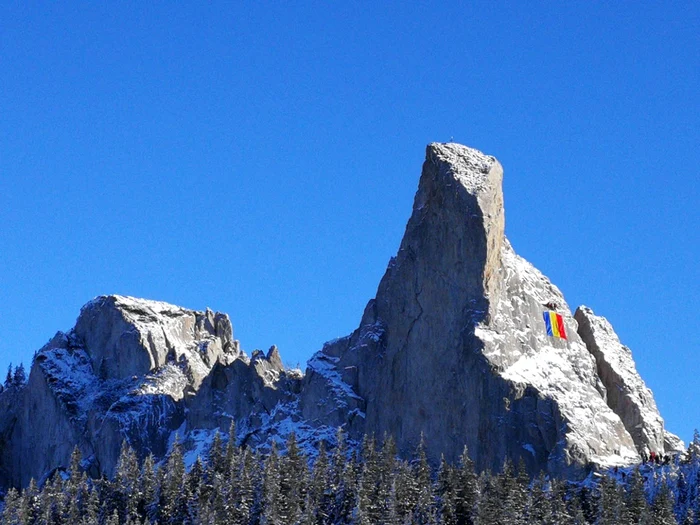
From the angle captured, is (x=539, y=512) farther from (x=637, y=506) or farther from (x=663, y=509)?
(x=663, y=509)

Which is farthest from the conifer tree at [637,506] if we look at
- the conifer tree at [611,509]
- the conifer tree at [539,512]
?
the conifer tree at [539,512]

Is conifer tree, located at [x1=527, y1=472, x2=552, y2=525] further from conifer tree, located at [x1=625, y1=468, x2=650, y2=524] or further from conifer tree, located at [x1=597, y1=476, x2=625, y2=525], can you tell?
conifer tree, located at [x1=625, y1=468, x2=650, y2=524]

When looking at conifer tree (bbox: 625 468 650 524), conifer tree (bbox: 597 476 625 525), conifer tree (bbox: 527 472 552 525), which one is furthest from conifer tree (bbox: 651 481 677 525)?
conifer tree (bbox: 527 472 552 525)

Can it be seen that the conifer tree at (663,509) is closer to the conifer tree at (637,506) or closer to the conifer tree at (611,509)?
the conifer tree at (637,506)

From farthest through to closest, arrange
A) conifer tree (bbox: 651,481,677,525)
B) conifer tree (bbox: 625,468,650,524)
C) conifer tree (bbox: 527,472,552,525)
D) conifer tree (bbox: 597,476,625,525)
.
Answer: conifer tree (bbox: 527,472,552,525), conifer tree (bbox: 625,468,650,524), conifer tree (bbox: 597,476,625,525), conifer tree (bbox: 651,481,677,525)

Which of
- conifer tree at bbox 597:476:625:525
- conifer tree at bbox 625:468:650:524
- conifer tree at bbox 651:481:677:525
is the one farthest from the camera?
conifer tree at bbox 625:468:650:524

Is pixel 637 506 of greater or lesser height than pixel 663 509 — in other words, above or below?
above

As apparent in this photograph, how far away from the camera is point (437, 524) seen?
199375 millimetres

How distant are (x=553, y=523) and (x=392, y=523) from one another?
60.0 ft

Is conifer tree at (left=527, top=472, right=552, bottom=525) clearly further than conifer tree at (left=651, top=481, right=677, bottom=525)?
Yes

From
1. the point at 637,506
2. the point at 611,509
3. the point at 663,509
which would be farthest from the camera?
the point at 637,506

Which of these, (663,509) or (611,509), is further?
(611,509)

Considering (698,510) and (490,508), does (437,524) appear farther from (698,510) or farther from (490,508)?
(698,510)

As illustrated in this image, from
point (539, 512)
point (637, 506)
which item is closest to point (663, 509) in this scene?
point (637, 506)
